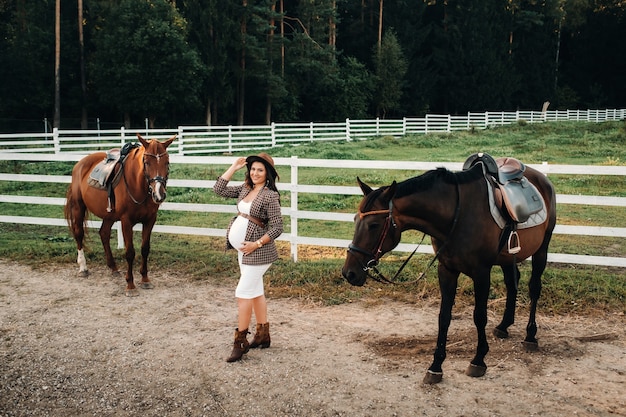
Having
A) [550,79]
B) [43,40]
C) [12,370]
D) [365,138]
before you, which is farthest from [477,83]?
[12,370]

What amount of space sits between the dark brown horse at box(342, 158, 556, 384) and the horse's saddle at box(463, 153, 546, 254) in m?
0.07

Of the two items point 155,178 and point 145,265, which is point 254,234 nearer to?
point 155,178

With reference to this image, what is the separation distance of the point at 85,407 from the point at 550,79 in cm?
6291

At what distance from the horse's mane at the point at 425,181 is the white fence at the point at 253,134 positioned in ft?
51.6

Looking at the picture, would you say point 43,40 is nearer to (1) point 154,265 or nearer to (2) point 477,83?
(1) point 154,265

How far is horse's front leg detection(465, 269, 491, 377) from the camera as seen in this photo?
4.24 meters

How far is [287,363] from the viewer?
4.53 meters

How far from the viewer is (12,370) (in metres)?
4.43

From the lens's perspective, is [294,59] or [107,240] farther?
[294,59]

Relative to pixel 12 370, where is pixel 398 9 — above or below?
above

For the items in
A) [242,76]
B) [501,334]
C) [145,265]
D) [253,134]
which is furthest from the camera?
[242,76]

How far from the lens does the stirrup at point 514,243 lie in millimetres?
4418

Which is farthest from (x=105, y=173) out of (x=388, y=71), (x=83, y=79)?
(x=388, y=71)

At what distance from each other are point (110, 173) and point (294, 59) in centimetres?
3778
